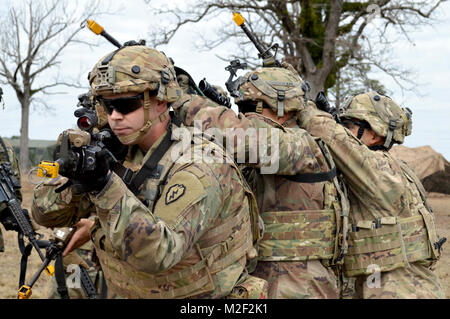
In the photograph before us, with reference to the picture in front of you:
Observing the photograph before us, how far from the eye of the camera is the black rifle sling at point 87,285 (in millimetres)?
5094

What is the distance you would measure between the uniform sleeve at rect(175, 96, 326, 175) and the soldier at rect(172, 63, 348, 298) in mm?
75

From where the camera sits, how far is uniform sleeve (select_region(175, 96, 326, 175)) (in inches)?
146

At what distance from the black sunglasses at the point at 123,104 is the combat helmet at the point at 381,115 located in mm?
2581

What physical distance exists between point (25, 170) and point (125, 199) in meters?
22.0

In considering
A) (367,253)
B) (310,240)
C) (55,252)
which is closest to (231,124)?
(310,240)

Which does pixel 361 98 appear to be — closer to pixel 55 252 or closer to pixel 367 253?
pixel 367 253

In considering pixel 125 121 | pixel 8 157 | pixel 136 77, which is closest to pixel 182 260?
pixel 125 121

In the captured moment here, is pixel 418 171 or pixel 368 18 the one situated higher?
pixel 368 18

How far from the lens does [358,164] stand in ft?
14.5

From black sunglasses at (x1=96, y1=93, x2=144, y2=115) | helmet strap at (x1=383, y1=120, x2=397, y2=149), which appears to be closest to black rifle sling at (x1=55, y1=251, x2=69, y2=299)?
black sunglasses at (x1=96, y1=93, x2=144, y2=115)

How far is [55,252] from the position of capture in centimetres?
475

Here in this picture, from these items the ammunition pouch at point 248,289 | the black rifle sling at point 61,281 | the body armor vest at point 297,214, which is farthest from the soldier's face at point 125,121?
the black rifle sling at point 61,281

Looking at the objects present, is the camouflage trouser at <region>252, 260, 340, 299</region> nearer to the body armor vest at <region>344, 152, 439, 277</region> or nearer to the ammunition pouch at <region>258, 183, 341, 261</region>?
the ammunition pouch at <region>258, 183, 341, 261</region>

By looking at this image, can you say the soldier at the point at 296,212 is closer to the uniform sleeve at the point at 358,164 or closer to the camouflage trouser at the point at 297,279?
the camouflage trouser at the point at 297,279
